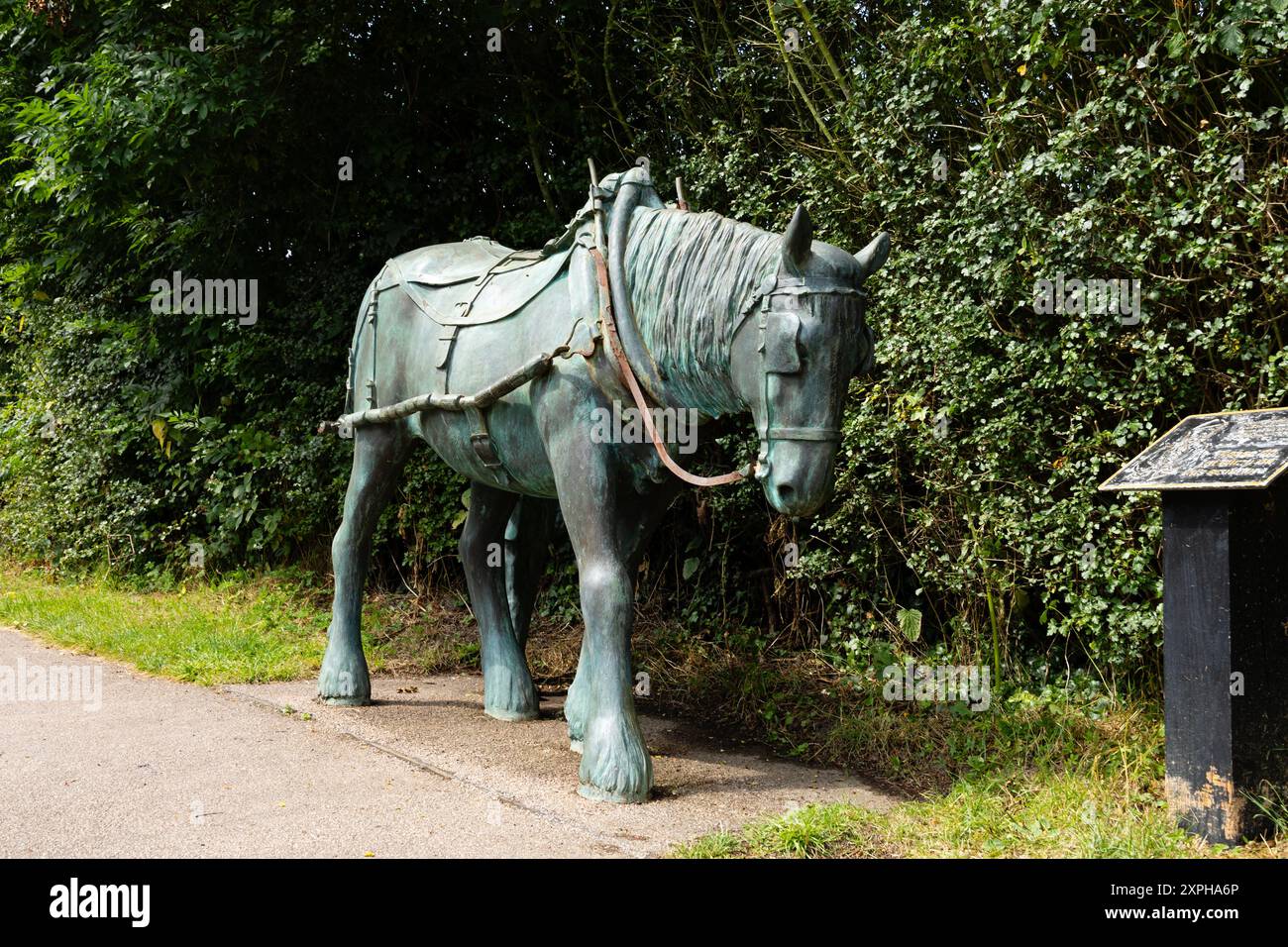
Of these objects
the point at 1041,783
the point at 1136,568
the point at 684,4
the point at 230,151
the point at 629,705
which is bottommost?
the point at 1041,783

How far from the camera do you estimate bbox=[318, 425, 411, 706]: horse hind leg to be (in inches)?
201

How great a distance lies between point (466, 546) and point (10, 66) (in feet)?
21.2

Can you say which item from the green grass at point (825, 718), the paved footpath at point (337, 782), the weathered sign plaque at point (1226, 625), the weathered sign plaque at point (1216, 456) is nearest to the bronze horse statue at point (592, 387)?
the paved footpath at point (337, 782)

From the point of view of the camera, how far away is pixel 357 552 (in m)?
5.22

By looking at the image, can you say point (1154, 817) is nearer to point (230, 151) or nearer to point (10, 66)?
point (230, 151)

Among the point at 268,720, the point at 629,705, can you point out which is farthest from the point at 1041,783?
the point at 268,720

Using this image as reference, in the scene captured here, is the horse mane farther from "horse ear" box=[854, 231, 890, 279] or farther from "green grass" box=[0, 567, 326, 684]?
"green grass" box=[0, 567, 326, 684]

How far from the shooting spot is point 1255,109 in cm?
405

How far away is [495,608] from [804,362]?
7.67 ft

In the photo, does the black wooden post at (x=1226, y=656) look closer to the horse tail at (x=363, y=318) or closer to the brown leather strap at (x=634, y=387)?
the brown leather strap at (x=634, y=387)

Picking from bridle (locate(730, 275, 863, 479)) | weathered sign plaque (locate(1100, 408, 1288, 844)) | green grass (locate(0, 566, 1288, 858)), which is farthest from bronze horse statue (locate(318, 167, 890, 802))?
weathered sign plaque (locate(1100, 408, 1288, 844))

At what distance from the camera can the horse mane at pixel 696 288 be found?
3572 mm

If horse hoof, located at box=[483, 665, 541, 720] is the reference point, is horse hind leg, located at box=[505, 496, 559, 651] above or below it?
above

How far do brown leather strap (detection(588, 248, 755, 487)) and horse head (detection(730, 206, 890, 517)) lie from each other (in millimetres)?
231
